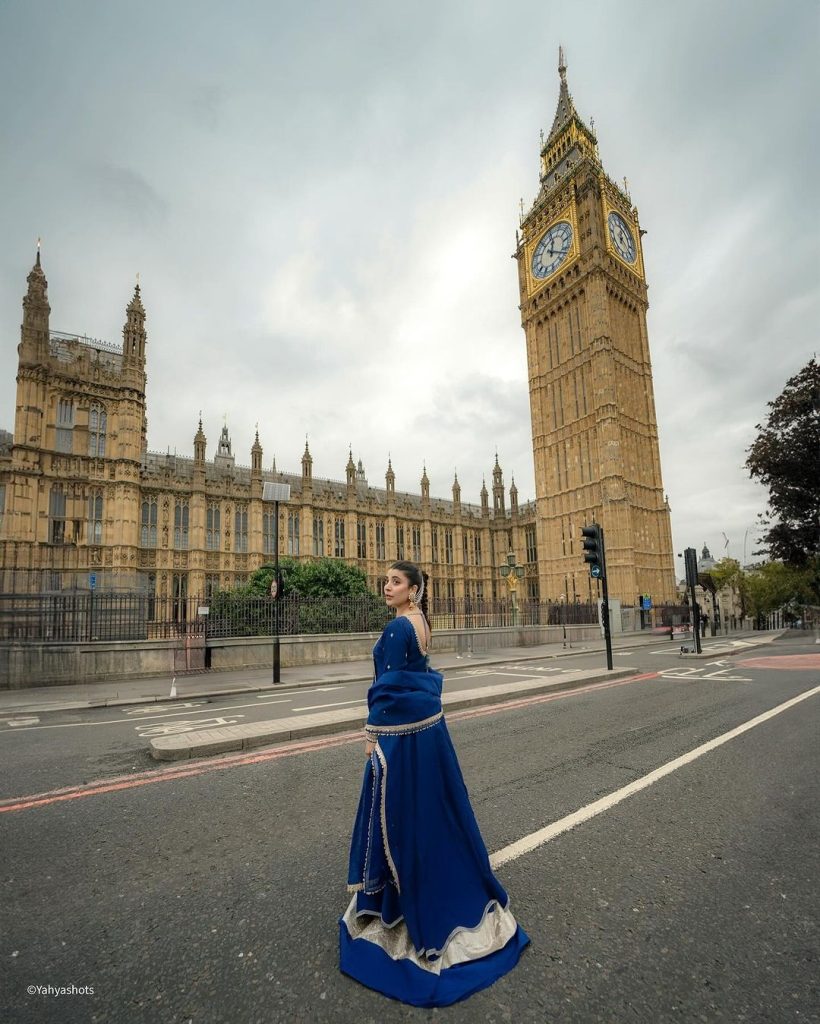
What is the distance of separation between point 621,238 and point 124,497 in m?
51.1

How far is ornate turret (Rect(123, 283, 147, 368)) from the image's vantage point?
38.2 metres

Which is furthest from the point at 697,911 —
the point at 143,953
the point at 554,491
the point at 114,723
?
the point at 554,491

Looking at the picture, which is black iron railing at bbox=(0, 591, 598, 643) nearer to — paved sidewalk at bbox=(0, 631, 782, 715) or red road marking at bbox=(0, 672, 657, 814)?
paved sidewalk at bbox=(0, 631, 782, 715)

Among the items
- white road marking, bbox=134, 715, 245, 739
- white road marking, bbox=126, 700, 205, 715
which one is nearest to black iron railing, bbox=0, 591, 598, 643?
white road marking, bbox=126, 700, 205, 715

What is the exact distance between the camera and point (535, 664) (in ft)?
52.9

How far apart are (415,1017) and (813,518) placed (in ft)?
97.4

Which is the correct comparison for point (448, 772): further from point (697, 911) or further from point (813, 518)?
point (813, 518)

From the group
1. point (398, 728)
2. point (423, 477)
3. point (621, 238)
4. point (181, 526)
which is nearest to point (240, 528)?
point (181, 526)

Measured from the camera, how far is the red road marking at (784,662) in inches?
530

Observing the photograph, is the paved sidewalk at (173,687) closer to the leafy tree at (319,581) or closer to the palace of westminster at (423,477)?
the leafy tree at (319,581)

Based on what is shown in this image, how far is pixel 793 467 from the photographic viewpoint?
23.8 meters

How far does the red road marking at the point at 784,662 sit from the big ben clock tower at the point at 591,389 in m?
24.6

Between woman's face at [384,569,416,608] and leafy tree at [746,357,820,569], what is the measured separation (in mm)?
27687

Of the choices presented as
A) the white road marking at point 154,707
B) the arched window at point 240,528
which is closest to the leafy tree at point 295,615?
the white road marking at point 154,707
